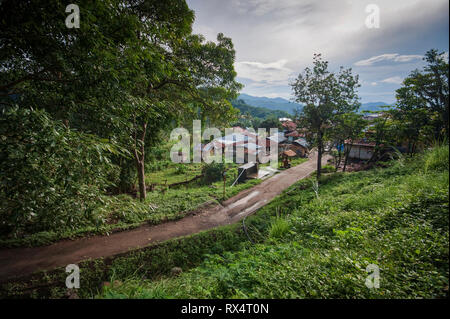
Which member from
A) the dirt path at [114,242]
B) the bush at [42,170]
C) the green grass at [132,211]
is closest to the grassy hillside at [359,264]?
the green grass at [132,211]

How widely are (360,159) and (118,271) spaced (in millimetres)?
30272

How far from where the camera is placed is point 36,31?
335cm

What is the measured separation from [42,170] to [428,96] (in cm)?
1697

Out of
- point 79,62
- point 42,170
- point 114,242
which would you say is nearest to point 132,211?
point 42,170

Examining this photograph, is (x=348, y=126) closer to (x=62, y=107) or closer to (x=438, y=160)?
(x=438, y=160)

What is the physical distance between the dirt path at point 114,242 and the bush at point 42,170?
4370mm

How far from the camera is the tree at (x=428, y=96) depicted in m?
9.69

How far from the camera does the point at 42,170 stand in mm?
2859

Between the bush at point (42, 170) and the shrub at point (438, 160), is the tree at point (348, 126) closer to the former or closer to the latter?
the shrub at point (438, 160)

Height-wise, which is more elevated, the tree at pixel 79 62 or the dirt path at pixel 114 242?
the tree at pixel 79 62

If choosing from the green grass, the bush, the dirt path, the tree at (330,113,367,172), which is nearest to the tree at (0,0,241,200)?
the bush

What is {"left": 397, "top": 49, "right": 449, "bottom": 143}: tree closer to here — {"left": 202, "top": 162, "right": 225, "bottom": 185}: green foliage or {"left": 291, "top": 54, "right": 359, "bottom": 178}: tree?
{"left": 291, "top": 54, "right": 359, "bottom": 178}: tree

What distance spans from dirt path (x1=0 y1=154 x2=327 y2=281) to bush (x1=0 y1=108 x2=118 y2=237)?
437 centimetres
